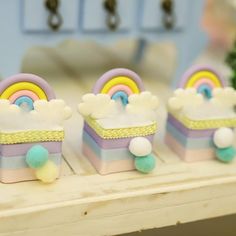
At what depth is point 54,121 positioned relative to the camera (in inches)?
28.0

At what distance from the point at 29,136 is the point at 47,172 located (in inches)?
2.0

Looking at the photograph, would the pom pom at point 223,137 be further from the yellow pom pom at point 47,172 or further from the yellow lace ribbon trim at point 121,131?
the yellow pom pom at point 47,172

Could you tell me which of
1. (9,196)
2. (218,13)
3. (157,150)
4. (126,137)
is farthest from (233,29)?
(9,196)

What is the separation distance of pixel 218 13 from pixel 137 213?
2.54 ft

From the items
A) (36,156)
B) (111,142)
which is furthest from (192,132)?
(36,156)

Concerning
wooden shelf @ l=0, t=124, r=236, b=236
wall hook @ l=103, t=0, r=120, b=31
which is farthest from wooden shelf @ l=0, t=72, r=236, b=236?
wall hook @ l=103, t=0, r=120, b=31

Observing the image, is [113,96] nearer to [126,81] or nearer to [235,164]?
[126,81]

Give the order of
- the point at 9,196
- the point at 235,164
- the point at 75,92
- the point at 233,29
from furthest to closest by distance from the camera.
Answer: the point at 233,29 → the point at 75,92 → the point at 235,164 → the point at 9,196

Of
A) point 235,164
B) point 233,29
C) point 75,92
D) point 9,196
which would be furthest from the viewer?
point 233,29

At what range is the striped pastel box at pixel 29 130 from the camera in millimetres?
674

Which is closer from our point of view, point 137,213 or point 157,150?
point 137,213

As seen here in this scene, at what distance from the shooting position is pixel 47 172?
0.69m

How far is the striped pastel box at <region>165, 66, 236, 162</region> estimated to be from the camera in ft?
2.53

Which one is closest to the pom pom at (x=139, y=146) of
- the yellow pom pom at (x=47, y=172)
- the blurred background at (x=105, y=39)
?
the yellow pom pom at (x=47, y=172)
